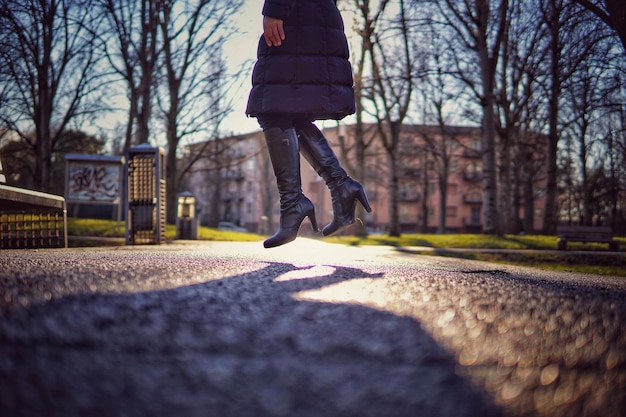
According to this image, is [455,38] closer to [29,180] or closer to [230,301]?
[230,301]

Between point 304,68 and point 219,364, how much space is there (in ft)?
9.16

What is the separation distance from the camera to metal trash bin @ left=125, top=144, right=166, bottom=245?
10.2m

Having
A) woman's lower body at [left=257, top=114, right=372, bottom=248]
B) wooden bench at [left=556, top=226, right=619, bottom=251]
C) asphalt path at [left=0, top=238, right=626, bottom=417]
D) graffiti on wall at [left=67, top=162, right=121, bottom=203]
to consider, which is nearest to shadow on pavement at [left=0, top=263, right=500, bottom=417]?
asphalt path at [left=0, top=238, right=626, bottom=417]

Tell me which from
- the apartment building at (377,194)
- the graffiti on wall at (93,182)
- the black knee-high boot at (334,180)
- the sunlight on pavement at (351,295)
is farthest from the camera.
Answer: the apartment building at (377,194)

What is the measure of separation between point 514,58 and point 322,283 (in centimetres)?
2467

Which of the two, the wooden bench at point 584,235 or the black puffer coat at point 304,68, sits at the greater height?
the black puffer coat at point 304,68

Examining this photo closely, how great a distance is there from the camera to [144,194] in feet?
35.2

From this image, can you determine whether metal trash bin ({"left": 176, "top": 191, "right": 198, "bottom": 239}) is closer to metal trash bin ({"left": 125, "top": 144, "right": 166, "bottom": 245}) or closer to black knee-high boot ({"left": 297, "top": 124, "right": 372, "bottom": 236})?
metal trash bin ({"left": 125, "top": 144, "right": 166, "bottom": 245})

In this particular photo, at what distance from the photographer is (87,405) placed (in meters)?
0.51

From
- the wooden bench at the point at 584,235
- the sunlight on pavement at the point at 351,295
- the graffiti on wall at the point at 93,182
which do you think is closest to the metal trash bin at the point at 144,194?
the graffiti on wall at the point at 93,182

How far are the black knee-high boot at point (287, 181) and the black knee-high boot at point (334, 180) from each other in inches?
7.2

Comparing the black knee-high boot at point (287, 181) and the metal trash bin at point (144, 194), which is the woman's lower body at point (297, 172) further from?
the metal trash bin at point (144, 194)

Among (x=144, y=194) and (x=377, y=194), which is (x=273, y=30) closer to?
(x=144, y=194)

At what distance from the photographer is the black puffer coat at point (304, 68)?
10.4 ft
